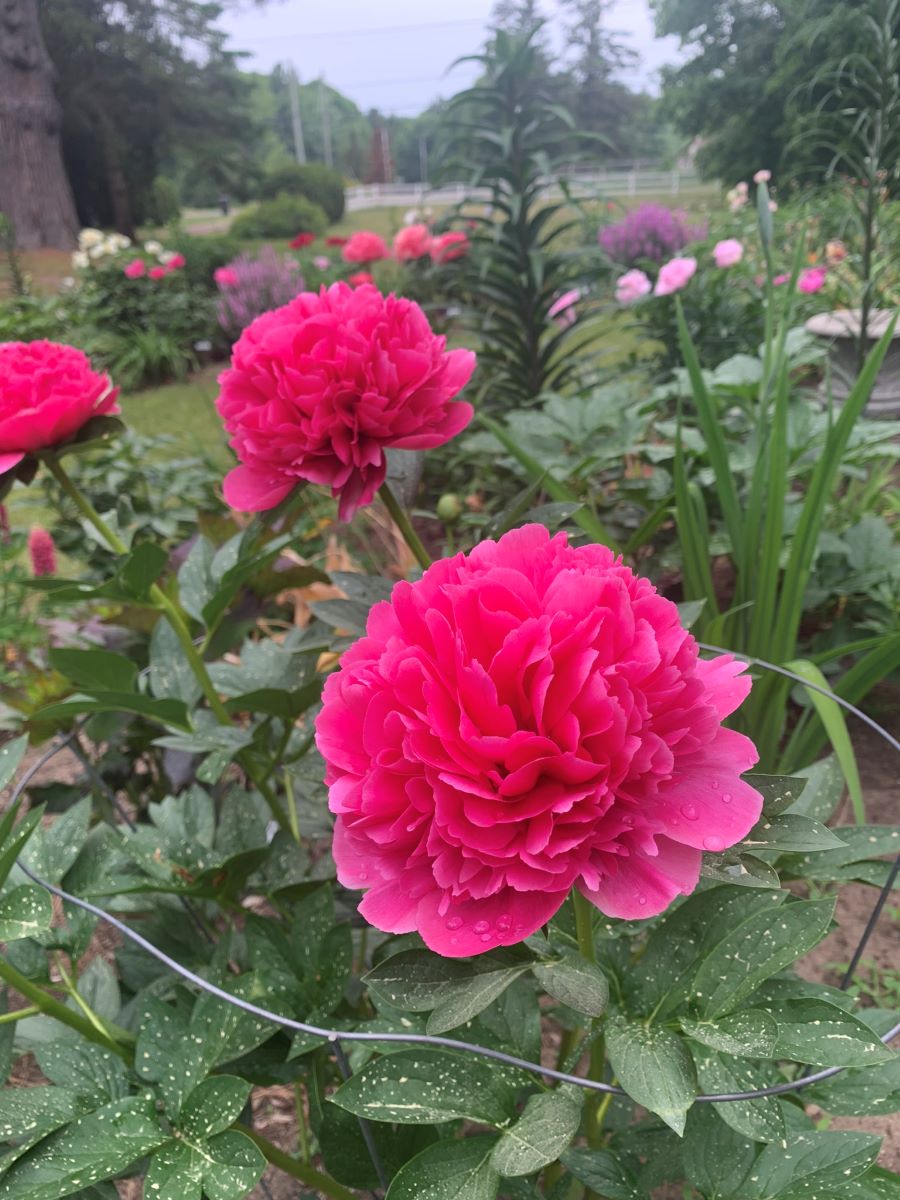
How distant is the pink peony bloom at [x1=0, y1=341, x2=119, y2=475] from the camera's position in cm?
81

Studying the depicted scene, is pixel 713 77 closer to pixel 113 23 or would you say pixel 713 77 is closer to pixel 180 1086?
pixel 113 23

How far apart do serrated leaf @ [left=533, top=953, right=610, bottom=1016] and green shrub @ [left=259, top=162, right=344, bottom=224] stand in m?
17.3

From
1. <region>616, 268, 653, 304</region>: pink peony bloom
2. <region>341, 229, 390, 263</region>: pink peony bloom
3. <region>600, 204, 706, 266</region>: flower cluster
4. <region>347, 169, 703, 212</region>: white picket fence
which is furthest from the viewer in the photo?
<region>347, 169, 703, 212</region>: white picket fence

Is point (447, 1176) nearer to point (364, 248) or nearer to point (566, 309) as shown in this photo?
point (566, 309)

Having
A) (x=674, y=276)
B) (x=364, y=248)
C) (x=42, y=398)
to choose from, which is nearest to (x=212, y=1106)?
(x=42, y=398)

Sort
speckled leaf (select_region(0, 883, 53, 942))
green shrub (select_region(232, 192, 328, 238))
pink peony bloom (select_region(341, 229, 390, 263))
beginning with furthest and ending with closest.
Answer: green shrub (select_region(232, 192, 328, 238)) → pink peony bloom (select_region(341, 229, 390, 263)) → speckled leaf (select_region(0, 883, 53, 942))

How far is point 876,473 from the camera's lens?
7.08ft

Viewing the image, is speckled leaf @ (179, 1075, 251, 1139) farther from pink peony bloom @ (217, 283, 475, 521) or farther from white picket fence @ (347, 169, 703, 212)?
white picket fence @ (347, 169, 703, 212)

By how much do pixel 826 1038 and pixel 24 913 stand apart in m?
0.58

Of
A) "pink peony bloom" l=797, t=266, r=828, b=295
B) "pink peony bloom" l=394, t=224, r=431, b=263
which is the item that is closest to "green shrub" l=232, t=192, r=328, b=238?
"pink peony bloom" l=394, t=224, r=431, b=263

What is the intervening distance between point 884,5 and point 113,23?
43.5 ft

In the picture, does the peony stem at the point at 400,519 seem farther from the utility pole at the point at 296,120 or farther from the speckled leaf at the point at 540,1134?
the utility pole at the point at 296,120

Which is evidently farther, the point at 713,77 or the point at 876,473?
the point at 713,77

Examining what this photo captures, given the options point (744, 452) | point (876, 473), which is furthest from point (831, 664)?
point (876, 473)
